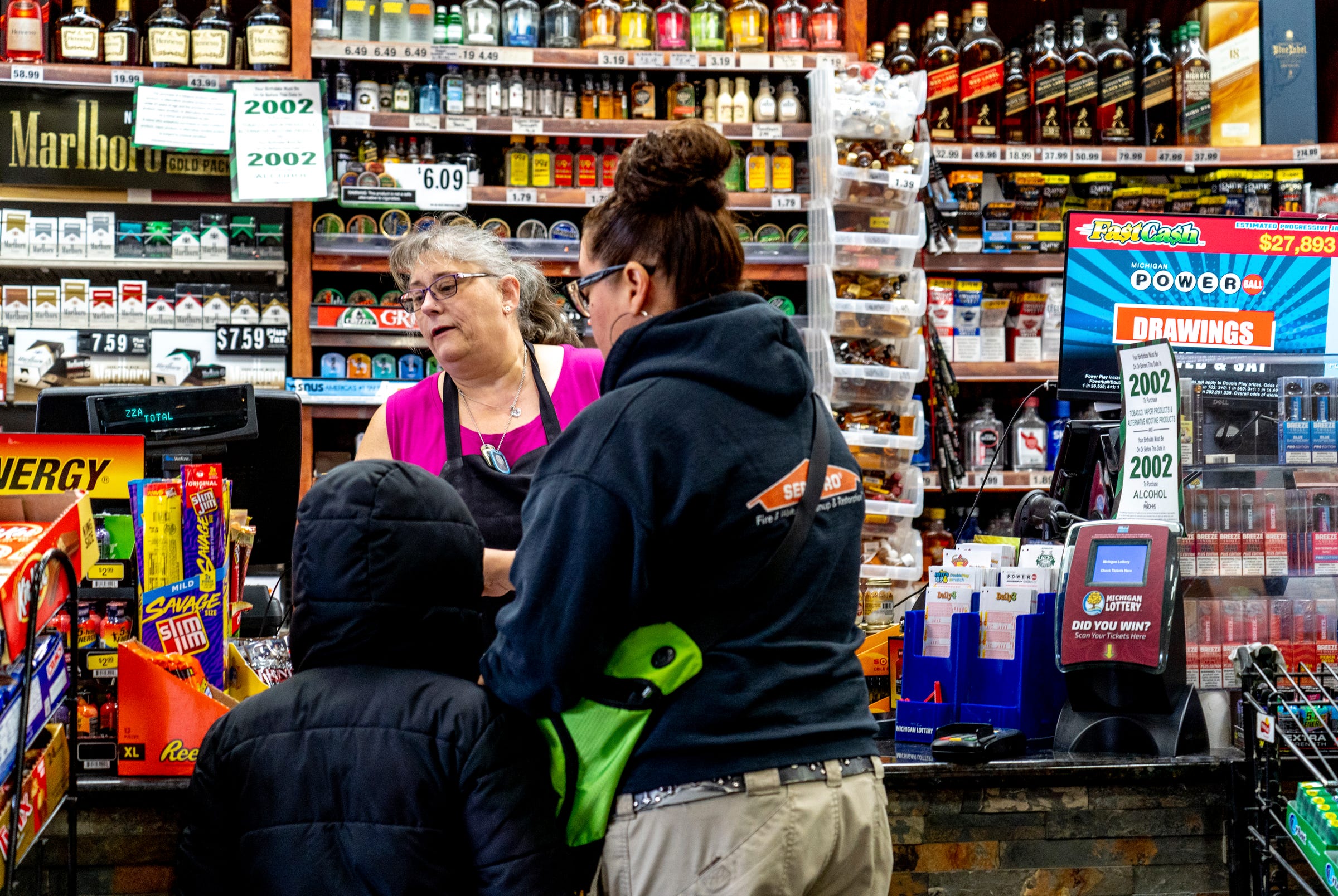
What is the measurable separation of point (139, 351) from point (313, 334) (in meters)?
0.63

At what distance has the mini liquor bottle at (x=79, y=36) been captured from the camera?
4590mm

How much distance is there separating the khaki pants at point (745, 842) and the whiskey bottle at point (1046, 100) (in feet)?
14.1

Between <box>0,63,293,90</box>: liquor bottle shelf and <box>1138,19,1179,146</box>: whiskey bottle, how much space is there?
11.4 ft

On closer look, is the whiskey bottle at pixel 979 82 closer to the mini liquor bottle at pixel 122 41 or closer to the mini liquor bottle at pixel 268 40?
the mini liquor bottle at pixel 268 40

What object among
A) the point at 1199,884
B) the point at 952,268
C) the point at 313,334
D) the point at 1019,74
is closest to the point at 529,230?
the point at 313,334

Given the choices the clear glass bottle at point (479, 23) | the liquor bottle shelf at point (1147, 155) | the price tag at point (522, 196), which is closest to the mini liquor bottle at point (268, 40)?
the clear glass bottle at point (479, 23)

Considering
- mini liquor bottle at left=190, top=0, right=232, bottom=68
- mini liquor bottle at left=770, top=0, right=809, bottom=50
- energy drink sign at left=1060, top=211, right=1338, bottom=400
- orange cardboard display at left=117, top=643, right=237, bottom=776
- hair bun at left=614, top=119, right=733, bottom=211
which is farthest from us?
mini liquor bottle at left=770, top=0, right=809, bottom=50

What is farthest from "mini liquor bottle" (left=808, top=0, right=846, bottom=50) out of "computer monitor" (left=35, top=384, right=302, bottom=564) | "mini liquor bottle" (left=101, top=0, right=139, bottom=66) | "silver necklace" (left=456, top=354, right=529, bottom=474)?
"computer monitor" (left=35, top=384, right=302, bottom=564)

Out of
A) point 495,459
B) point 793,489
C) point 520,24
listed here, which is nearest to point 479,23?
point 520,24

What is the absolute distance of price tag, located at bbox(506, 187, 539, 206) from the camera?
4.72m

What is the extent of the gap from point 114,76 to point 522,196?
156 centimetres

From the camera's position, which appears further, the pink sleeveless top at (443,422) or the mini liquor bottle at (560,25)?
the mini liquor bottle at (560,25)

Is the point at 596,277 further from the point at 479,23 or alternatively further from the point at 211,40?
the point at 211,40

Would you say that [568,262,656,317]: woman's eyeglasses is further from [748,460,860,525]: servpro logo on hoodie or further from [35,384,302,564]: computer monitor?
[35,384,302,564]: computer monitor
